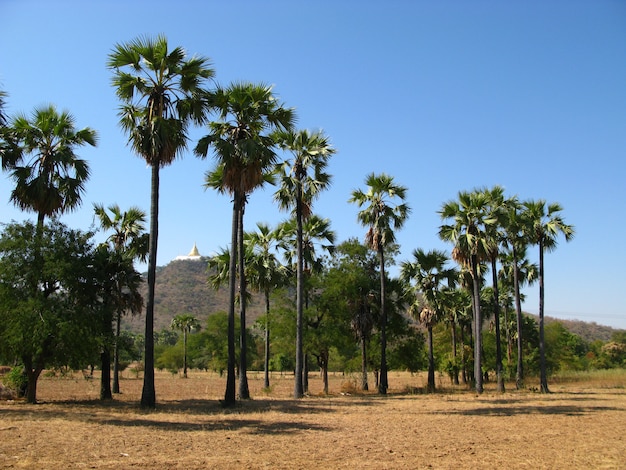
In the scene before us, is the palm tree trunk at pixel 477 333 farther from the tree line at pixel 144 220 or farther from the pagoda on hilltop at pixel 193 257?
the pagoda on hilltop at pixel 193 257

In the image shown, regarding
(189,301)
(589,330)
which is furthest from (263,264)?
(589,330)

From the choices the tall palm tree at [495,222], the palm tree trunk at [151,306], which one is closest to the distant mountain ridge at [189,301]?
the tall palm tree at [495,222]

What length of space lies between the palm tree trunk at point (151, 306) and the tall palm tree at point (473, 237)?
18.7 metres

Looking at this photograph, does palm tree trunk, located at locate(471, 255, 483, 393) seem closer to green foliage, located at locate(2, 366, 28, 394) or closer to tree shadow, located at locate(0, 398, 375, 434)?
tree shadow, located at locate(0, 398, 375, 434)

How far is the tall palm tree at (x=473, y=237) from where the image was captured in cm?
3123

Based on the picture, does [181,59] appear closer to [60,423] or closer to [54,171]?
[54,171]

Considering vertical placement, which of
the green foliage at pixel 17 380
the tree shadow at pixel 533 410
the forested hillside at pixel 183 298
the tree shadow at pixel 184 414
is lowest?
the tree shadow at pixel 533 410

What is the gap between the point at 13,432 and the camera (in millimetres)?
12516

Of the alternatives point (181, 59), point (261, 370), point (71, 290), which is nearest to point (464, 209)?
point (181, 59)

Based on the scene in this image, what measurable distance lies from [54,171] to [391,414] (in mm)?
17302

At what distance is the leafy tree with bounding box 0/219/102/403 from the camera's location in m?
18.8

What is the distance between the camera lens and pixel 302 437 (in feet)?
44.4

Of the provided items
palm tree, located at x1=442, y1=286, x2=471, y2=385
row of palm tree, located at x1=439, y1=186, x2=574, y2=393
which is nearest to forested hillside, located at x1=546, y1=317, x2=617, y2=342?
palm tree, located at x1=442, y1=286, x2=471, y2=385

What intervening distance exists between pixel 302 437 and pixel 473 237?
21.1 meters
